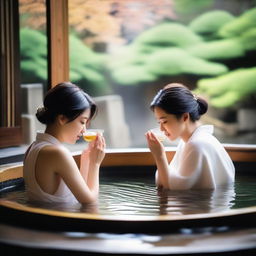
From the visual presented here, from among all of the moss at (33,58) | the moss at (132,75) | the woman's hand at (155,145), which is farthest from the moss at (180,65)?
the woman's hand at (155,145)

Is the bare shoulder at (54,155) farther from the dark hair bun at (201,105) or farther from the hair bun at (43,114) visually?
the dark hair bun at (201,105)

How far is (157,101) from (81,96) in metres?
0.69

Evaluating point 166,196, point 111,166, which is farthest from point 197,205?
point 111,166

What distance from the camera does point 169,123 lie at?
343cm

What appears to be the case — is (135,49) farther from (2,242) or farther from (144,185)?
(2,242)

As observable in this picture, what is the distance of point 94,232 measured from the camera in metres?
2.35

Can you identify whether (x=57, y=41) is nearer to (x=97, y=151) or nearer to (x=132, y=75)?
(x=97, y=151)

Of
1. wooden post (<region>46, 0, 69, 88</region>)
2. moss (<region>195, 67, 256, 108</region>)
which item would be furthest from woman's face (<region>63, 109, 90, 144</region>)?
moss (<region>195, 67, 256, 108</region>)

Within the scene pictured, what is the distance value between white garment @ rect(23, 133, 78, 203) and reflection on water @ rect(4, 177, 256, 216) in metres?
0.05

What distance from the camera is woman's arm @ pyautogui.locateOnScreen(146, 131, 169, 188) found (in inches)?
133

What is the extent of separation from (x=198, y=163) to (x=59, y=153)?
1069 millimetres

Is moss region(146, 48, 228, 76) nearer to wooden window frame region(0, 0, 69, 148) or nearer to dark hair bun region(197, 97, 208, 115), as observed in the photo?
wooden window frame region(0, 0, 69, 148)

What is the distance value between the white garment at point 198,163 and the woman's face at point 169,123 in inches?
4.4

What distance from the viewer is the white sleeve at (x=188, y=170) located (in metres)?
3.40
